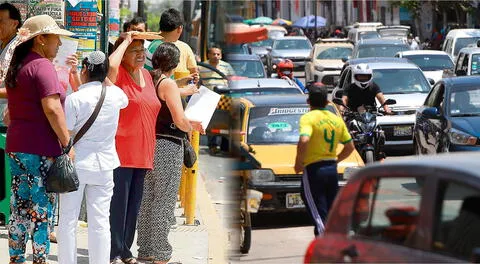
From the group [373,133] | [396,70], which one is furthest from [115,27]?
[373,133]

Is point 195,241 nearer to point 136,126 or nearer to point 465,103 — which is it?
point 136,126

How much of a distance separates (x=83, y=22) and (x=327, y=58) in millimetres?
22952

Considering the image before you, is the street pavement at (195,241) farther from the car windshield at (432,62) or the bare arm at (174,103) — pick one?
the car windshield at (432,62)

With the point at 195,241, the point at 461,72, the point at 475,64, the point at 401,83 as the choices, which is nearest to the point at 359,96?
the point at 195,241

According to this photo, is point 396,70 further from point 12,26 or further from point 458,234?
point 458,234

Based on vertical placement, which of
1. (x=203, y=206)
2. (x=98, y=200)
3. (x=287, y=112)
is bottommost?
(x=203, y=206)

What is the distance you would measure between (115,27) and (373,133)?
10.6 metres

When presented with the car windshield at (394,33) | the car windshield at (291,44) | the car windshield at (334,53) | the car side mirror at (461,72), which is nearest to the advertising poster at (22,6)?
the car side mirror at (461,72)

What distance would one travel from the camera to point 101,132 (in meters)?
6.61

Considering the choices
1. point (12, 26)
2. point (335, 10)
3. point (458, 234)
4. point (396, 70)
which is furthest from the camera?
point (335, 10)

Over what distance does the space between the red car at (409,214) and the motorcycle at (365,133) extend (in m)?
3.70

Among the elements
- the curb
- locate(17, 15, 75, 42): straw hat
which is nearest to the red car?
the curb

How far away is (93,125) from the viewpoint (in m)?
6.59

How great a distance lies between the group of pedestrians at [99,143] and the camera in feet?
21.5
